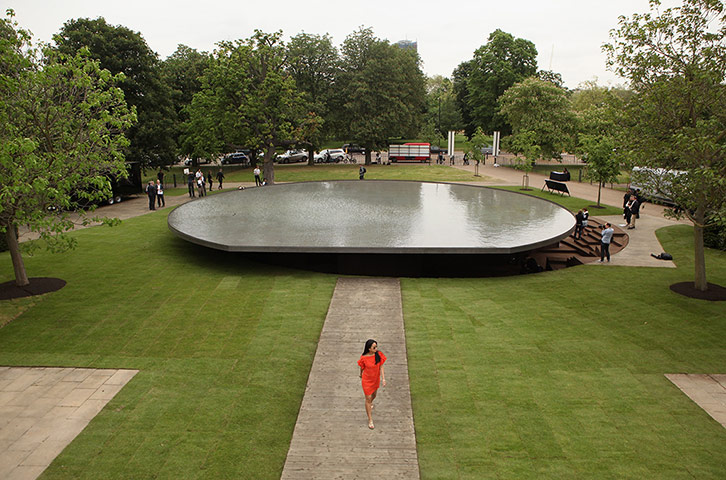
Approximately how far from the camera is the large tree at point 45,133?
38.1 feet

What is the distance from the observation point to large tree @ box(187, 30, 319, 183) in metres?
33.1

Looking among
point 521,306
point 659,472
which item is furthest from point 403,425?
point 521,306

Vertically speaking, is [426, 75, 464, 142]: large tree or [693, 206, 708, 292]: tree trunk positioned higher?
[426, 75, 464, 142]: large tree

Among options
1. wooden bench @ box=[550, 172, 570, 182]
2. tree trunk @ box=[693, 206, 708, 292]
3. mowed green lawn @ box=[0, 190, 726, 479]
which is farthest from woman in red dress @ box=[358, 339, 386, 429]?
wooden bench @ box=[550, 172, 570, 182]

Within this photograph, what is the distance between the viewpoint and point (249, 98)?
3294cm

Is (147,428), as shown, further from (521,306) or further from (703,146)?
(703,146)

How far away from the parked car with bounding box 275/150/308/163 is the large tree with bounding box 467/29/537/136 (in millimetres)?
24864

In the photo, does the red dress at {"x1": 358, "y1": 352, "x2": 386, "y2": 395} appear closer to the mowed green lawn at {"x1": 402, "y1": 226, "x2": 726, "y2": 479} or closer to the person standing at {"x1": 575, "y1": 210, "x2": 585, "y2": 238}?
the mowed green lawn at {"x1": 402, "y1": 226, "x2": 726, "y2": 479}

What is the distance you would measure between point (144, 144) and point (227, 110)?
695 cm

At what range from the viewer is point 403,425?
25.6 feet

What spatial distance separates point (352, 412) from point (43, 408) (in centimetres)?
565

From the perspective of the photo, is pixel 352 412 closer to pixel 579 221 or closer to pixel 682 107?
pixel 682 107

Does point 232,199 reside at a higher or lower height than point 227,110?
lower

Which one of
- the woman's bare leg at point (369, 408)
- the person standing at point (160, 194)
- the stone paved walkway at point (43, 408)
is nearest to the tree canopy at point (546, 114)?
the person standing at point (160, 194)
